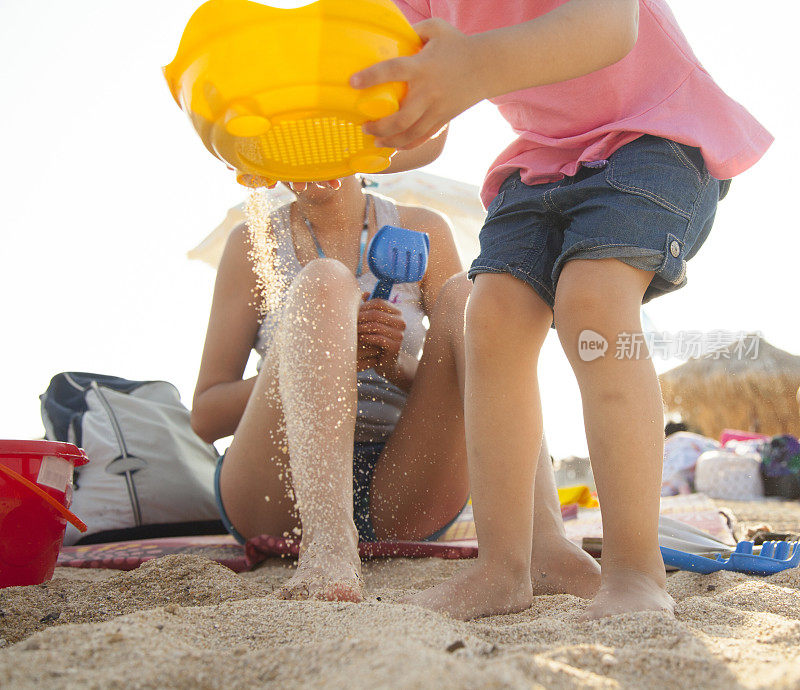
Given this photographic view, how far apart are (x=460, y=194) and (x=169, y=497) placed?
160 centimetres

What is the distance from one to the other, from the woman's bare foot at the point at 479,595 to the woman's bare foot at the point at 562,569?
111 mm

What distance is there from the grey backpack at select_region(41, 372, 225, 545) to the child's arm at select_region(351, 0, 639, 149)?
5.38 feet

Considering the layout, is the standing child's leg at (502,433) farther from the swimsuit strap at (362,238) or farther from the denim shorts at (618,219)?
the swimsuit strap at (362,238)

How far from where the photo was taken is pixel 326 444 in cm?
120

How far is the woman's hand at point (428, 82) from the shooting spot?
775 millimetres

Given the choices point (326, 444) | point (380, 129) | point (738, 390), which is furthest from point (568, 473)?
point (380, 129)

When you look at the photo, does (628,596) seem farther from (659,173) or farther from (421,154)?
(421,154)

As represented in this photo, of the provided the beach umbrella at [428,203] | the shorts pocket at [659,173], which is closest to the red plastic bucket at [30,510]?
the shorts pocket at [659,173]

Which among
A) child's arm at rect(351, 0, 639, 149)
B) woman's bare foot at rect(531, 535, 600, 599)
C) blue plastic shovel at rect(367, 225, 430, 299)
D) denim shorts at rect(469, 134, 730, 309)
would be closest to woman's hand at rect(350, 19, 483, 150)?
child's arm at rect(351, 0, 639, 149)

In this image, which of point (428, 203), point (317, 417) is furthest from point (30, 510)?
point (428, 203)

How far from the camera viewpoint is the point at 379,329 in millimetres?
1440

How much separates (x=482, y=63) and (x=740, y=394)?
767 cm

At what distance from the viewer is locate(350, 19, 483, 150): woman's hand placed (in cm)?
78

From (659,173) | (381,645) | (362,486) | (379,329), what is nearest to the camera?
(381,645)
